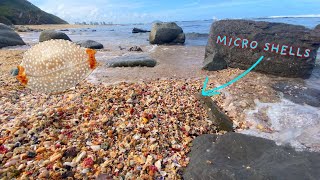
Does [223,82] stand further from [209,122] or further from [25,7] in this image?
[25,7]

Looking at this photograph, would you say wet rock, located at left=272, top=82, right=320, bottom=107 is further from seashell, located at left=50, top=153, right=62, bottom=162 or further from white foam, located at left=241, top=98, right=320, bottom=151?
seashell, located at left=50, top=153, right=62, bottom=162

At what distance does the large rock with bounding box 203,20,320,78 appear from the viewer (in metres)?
6.57

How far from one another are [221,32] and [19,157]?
654 cm

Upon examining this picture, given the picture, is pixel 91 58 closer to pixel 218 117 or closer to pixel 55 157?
pixel 55 157

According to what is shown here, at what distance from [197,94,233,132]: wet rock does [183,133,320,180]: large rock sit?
0.39 metres

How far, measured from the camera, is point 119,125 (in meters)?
3.57

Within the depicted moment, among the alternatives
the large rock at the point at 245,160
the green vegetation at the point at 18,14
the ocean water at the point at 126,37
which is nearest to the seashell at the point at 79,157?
the large rock at the point at 245,160

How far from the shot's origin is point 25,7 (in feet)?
265

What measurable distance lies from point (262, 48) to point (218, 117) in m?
3.94

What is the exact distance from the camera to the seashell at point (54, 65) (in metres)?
1.54

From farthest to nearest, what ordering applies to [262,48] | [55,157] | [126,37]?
[126,37] < [262,48] < [55,157]

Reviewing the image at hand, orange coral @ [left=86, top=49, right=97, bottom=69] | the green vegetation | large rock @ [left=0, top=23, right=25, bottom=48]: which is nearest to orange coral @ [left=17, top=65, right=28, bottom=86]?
orange coral @ [left=86, top=49, right=97, bottom=69]

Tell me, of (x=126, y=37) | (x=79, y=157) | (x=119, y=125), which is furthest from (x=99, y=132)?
(x=126, y=37)

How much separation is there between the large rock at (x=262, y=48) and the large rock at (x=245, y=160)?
400 centimetres
